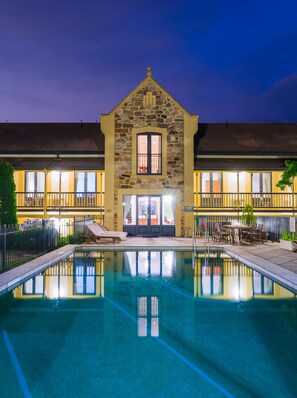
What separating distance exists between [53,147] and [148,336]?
19431 mm

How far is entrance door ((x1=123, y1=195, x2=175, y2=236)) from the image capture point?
69.8 ft

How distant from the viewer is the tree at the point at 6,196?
1414 centimetres

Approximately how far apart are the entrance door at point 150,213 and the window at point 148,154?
172 centimetres

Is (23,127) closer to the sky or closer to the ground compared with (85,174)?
closer to the sky

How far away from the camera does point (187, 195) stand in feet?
68.8

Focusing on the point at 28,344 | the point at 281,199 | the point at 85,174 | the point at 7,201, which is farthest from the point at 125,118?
the point at 28,344

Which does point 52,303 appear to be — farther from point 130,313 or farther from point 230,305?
point 230,305

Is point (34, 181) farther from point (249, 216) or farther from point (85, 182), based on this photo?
point (249, 216)

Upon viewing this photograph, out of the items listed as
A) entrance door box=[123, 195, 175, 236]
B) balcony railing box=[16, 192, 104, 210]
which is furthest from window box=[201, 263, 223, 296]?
balcony railing box=[16, 192, 104, 210]

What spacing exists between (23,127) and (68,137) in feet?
16.1

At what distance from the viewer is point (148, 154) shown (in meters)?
21.3

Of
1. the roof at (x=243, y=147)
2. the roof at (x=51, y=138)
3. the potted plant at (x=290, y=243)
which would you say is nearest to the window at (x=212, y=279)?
the potted plant at (x=290, y=243)

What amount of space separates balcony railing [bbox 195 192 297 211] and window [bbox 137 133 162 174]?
10.5 feet

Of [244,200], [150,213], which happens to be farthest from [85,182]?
[244,200]
